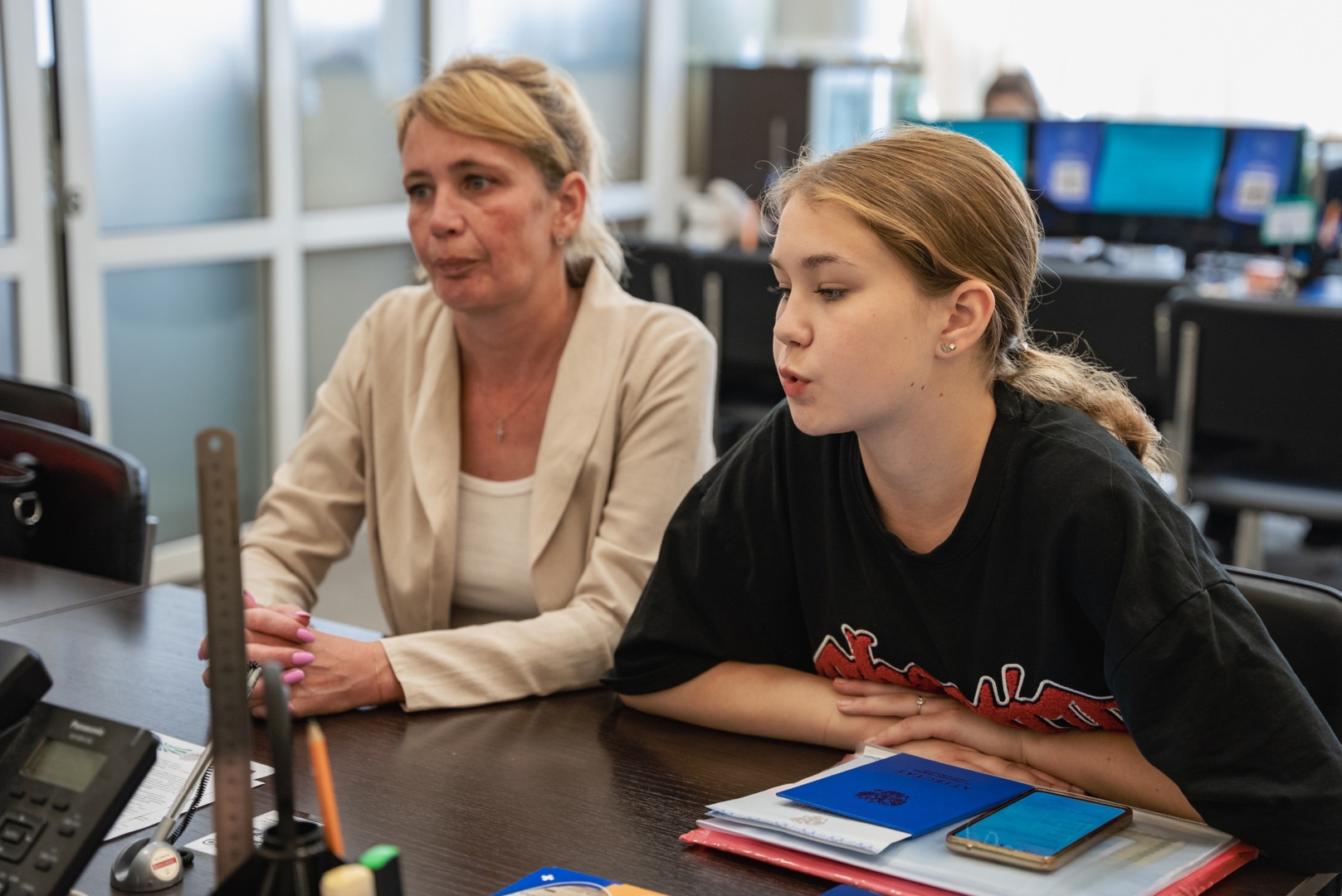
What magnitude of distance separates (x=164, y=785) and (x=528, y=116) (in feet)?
2.95

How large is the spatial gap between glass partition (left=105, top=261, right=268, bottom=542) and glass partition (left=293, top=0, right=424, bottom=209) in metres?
0.41

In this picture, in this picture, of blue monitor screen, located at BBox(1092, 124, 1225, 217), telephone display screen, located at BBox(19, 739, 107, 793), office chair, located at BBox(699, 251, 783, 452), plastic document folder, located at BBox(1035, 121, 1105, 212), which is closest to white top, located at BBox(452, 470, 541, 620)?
telephone display screen, located at BBox(19, 739, 107, 793)

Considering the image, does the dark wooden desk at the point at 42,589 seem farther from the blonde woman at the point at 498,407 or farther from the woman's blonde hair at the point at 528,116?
the woman's blonde hair at the point at 528,116

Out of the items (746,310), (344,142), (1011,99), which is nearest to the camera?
(746,310)

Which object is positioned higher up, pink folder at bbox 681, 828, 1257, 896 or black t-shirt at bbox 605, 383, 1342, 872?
black t-shirt at bbox 605, 383, 1342, 872

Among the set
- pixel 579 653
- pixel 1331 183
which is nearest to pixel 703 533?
pixel 579 653

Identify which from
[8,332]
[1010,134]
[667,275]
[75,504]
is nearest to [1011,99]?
[1010,134]

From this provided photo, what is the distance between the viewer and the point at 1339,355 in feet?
9.23

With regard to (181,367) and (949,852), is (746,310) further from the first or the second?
(949,852)

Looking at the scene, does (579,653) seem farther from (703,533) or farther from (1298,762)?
(1298,762)

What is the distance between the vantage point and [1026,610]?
3.88ft

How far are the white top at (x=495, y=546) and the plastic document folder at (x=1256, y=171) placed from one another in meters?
3.43

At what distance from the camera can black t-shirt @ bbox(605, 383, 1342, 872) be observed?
105 cm

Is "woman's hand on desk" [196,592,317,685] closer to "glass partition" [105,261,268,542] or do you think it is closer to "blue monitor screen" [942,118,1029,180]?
"glass partition" [105,261,268,542]
